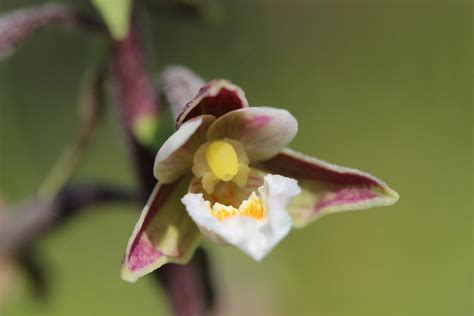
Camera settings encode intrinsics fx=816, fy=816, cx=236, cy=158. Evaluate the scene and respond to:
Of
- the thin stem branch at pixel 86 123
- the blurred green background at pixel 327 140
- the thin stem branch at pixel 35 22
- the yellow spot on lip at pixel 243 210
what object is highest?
the thin stem branch at pixel 35 22

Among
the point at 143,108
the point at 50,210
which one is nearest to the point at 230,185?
the point at 143,108

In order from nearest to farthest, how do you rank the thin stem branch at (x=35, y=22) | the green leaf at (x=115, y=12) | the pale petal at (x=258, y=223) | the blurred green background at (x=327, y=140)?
the pale petal at (x=258, y=223) < the green leaf at (x=115, y=12) < the thin stem branch at (x=35, y=22) < the blurred green background at (x=327, y=140)

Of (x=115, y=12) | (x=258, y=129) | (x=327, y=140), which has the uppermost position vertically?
(x=115, y=12)

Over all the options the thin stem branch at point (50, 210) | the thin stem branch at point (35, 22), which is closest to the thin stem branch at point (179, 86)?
the thin stem branch at point (35, 22)

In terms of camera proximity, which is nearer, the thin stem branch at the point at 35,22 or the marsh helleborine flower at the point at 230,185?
the marsh helleborine flower at the point at 230,185

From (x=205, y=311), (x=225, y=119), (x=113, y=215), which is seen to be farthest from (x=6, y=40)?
(x=113, y=215)

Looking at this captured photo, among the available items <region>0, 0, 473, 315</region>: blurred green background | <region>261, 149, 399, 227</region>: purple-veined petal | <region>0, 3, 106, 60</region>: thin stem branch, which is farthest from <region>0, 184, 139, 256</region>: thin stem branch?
<region>0, 0, 473, 315</region>: blurred green background

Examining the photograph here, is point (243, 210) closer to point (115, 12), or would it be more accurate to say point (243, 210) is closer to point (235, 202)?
point (235, 202)

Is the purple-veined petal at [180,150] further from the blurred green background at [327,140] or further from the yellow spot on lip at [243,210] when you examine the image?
the blurred green background at [327,140]

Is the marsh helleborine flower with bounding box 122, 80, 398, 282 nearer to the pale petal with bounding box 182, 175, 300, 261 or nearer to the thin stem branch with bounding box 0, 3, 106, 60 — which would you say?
the pale petal with bounding box 182, 175, 300, 261
